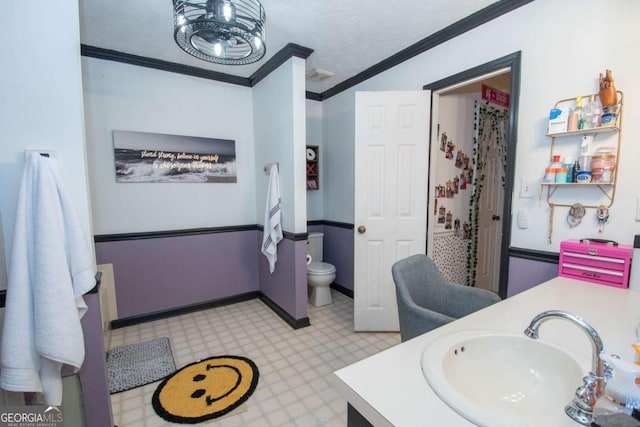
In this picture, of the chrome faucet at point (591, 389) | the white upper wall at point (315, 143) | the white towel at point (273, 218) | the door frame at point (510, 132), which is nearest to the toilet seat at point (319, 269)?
the white towel at point (273, 218)

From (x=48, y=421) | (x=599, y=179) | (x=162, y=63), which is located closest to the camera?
(x=48, y=421)

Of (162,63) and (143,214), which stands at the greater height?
(162,63)

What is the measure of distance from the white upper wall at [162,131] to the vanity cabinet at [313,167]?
2.45 ft

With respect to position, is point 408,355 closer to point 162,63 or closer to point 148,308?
point 148,308

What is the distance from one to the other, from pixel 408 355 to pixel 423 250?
177 centimetres

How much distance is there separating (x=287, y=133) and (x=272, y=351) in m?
1.86

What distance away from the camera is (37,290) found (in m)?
1.11

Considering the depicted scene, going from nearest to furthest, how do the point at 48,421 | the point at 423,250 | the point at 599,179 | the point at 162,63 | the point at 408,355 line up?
the point at 408,355
the point at 48,421
the point at 599,179
the point at 423,250
the point at 162,63

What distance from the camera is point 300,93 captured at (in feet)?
8.21

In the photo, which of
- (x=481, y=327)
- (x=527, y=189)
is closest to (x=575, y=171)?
(x=527, y=189)

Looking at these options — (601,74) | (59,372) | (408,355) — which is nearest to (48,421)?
(59,372)

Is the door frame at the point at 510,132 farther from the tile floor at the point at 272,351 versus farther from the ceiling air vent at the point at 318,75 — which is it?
the ceiling air vent at the point at 318,75

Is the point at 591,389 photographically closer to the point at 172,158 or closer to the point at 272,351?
the point at 272,351

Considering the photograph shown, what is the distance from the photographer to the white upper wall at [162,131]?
253 centimetres
